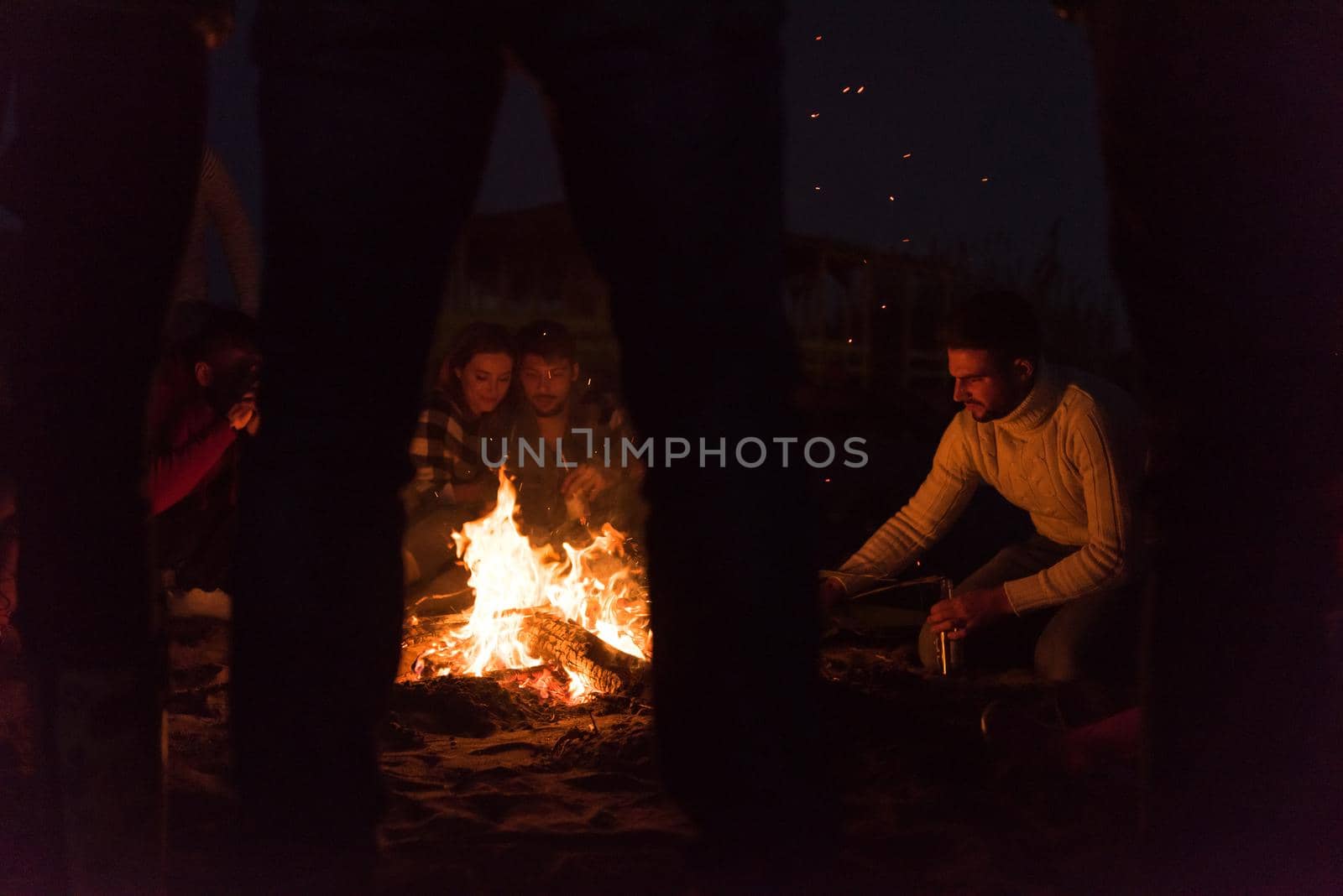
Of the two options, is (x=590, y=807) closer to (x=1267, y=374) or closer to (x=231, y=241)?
(x=1267, y=374)

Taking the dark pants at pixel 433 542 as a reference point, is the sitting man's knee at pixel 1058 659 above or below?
below

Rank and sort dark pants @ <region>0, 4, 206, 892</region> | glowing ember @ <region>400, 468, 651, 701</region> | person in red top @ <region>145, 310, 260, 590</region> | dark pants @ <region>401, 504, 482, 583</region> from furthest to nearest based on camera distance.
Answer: dark pants @ <region>401, 504, 482, 583</region>
person in red top @ <region>145, 310, 260, 590</region>
glowing ember @ <region>400, 468, 651, 701</region>
dark pants @ <region>0, 4, 206, 892</region>

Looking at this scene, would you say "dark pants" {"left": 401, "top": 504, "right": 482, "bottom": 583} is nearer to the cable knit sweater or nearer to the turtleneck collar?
the cable knit sweater

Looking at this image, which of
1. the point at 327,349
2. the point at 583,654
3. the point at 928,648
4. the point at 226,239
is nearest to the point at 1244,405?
the point at 327,349

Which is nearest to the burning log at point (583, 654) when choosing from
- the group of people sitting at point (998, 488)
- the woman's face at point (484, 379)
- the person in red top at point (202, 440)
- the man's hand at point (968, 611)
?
the group of people sitting at point (998, 488)

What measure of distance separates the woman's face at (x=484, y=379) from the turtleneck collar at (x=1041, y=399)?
2.58 metres

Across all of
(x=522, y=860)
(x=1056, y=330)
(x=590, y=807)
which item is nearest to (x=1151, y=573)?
(x=522, y=860)

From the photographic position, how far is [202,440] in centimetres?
409

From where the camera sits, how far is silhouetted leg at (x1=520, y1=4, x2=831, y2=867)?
1.09 metres

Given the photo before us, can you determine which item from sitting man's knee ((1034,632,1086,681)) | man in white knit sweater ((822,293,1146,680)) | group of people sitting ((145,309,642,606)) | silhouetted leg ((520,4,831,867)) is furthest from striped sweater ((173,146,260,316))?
silhouetted leg ((520,4,831,867))

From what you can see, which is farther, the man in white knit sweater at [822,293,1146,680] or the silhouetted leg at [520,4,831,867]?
the man in white knit sweater at [822,293,1146,680]

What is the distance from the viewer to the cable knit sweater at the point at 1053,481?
3.69m

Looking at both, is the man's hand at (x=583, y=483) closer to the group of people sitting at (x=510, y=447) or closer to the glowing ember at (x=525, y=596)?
the group of people sitting at (x=510, y=447)

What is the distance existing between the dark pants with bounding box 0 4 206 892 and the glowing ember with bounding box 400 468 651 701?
2232 mm
